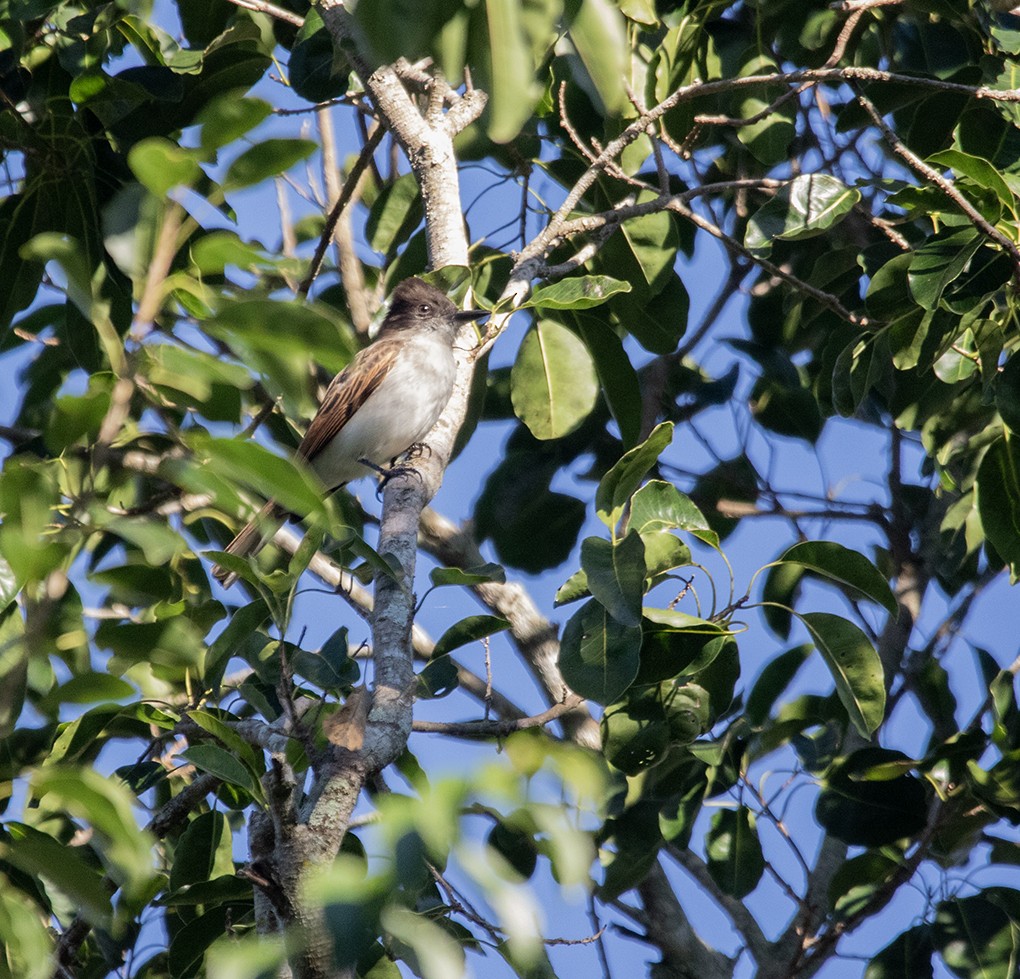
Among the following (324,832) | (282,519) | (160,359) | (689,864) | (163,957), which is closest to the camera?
(160,359)

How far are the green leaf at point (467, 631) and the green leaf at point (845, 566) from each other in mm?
747

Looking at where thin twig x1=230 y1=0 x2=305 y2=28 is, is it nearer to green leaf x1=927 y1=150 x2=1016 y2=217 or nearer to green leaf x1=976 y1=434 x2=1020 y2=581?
green leaf x1=927 y1=150 x2=1016 y2=217

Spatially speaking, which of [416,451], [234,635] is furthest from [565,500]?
[234,635]

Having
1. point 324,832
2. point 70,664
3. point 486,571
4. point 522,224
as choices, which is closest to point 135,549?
point 70,664

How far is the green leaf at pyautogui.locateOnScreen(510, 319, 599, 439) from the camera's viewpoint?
438cm

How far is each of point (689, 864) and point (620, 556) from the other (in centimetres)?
249

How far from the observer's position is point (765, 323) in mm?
5355

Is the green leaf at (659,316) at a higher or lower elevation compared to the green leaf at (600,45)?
higher

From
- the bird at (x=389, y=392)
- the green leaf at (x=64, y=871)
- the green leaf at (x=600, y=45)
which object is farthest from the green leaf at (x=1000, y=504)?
the green leaf at (x=64, y=871)

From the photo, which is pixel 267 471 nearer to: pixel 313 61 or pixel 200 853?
pixel 200 853

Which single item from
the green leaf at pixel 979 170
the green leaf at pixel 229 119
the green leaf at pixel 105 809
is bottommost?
the green leaf at pixel 105 809

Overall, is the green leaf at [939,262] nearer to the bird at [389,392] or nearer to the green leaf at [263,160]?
the green leaf at [263,160]

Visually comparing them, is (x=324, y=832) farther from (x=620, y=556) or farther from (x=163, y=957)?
(x=163, y=957)

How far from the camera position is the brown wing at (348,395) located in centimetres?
574
